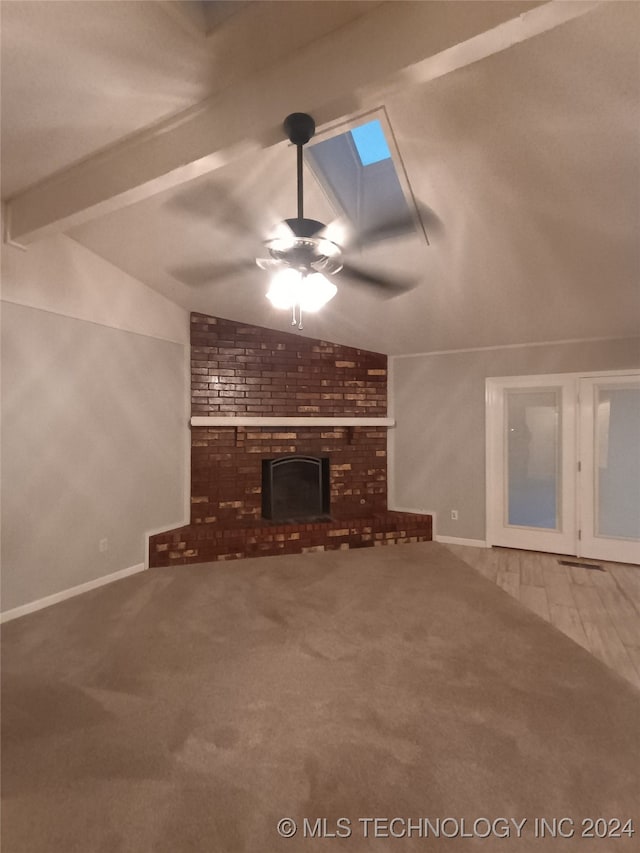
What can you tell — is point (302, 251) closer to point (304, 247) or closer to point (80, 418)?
point (304, 247)

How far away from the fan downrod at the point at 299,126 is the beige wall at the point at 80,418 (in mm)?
2141

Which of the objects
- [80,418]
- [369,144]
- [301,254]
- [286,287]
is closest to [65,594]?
[80,418]

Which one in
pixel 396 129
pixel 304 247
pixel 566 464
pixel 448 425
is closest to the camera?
pixel 304 247

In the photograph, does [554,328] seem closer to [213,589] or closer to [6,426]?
[213,589]

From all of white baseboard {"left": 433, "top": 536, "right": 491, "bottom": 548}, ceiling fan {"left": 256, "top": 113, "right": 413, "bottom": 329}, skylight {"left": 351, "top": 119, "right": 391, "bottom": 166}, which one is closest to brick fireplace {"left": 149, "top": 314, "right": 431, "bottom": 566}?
white baseboard {"left": 433, "top": 536, "right": 491, "bottom": 548}

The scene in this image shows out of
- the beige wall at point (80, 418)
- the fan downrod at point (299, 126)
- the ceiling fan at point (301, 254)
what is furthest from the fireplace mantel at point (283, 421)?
the fan downrod at point (299, 126)

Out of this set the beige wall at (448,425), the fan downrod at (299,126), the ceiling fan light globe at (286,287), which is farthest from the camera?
the beige wall at (448,425)

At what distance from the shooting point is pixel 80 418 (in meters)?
3.06

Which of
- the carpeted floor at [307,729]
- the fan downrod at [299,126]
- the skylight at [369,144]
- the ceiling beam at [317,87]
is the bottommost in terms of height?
the carpeted floor at [307,729]

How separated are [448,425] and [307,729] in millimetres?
3414

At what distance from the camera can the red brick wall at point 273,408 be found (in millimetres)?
4121

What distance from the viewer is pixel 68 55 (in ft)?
4.99

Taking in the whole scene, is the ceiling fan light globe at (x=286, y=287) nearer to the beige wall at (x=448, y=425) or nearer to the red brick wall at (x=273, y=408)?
the red brick wall at (x=273, y=408)

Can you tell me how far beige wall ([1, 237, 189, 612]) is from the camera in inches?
106
